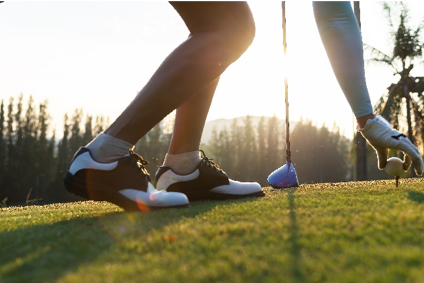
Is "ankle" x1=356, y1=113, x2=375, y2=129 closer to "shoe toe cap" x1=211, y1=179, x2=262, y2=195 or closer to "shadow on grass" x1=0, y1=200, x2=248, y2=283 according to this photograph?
"shoe toe cap" x1=211, y1=179, x2=262, y2=195

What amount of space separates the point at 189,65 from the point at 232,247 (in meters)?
0.99

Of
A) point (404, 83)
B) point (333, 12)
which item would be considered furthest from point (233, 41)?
point (404, 83)

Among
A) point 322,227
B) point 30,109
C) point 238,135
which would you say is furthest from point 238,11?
point 238,135

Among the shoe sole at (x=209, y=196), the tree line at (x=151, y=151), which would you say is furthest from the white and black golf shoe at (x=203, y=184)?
the tree line at (x=151, y=151)

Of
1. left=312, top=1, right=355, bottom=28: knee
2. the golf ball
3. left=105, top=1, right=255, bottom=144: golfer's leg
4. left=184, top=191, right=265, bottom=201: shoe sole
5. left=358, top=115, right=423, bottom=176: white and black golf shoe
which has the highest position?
left=312, top=1, right=355, bottom=28: knee

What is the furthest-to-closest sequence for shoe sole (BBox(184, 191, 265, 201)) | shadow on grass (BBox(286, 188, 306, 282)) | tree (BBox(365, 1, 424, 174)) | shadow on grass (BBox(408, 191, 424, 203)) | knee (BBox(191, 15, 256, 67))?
tree (BBox(365, 1, 424, 174))
shoe sole (BBox(184, 191, 265, 201))
knee (BBox(191, 15, 256, 67))
shadow on grass (BBox(408, 191, 424, 203))
shadow on grass (BBox(286, 188, 306, 282))

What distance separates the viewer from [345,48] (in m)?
2.23

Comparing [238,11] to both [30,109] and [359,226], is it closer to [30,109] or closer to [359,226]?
[359,226]

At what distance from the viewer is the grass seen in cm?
86

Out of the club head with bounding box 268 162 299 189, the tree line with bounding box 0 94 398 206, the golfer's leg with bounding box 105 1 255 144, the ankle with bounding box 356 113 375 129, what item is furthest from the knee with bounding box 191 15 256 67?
the tree line with bounding box 0 94 398 206

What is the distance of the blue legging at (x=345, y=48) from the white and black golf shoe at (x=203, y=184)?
76cm

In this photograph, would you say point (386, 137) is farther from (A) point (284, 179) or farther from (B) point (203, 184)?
(A) point (284, 179)

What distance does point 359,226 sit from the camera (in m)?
1.21

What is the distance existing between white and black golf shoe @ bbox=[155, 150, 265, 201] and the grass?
553mm
